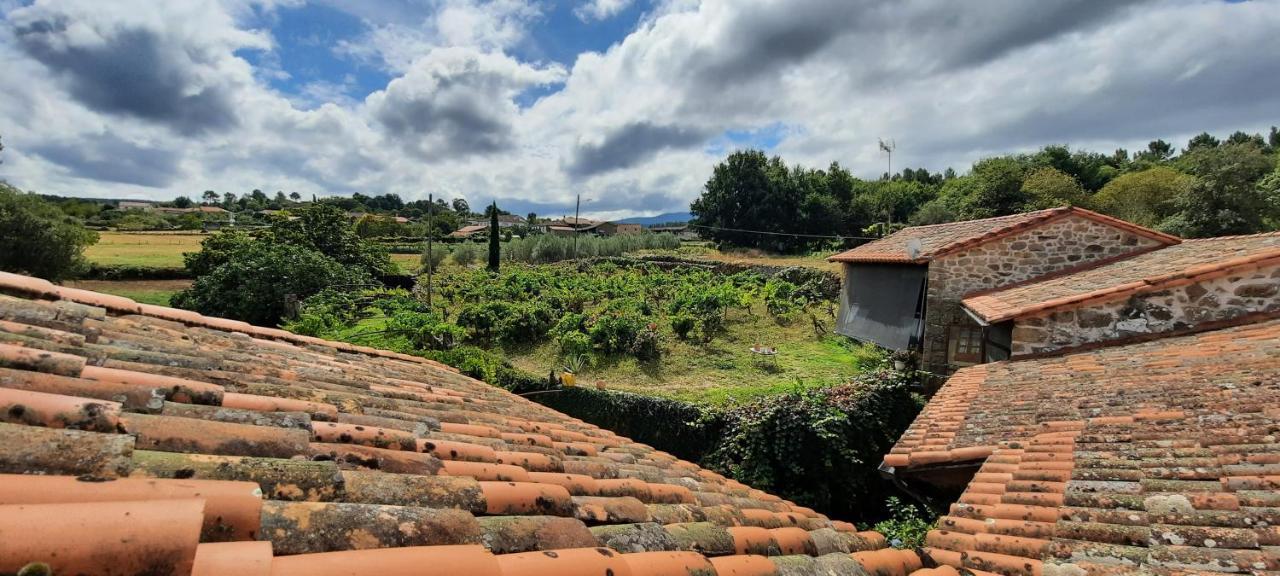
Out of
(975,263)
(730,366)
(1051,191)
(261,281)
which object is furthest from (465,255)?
(1051,191)

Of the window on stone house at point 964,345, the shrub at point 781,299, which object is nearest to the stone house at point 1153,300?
the window on stone house at point 964,345

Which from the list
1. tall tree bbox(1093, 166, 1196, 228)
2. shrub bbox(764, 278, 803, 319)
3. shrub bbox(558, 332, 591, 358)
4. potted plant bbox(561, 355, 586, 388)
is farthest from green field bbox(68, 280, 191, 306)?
tall tree bbox(1093, 166, 1196, 228)

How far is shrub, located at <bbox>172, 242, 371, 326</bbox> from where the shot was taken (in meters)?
20.9

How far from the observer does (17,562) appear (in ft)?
3.20

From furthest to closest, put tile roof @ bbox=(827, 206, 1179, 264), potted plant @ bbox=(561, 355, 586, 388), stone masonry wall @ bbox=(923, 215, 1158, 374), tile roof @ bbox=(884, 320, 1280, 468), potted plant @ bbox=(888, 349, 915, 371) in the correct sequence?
potted plant @ bbox=(561, 355, 586, 388)
potted plant @ bbox=(888, 349, 915, 371)
stone masonry wall @ bbox=(923, 215, 1158, 374)
tile roof @ bbox=(827, 206, 1179, 264)
tile roof @ bbox=(884, 320, 1280, 468)

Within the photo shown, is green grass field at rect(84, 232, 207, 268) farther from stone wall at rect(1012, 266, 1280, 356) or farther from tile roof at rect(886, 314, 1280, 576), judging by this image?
tile roof at rect(886, 314, 1280, 576)

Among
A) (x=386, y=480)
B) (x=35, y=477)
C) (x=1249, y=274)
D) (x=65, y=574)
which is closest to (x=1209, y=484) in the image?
(x=386, y=480)

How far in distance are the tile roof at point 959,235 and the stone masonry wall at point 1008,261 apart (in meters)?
0.15

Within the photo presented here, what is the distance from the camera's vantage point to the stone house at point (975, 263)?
11.2 meters

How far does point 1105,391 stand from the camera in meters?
5.68

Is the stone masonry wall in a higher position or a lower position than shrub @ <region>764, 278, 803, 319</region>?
higher

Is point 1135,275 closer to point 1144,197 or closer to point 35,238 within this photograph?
point 1144,197

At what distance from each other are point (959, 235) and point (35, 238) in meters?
40.4

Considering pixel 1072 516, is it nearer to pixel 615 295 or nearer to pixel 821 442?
pixel 821 442
